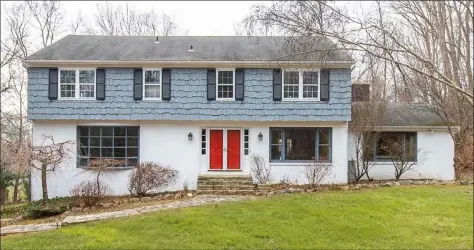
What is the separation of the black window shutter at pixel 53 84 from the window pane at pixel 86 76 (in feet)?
3.02

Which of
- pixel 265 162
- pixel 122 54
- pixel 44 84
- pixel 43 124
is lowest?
pixel 265 162

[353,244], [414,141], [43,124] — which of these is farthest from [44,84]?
[414,141]

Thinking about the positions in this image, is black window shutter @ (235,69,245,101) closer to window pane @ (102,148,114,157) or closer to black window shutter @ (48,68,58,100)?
window pane @ (102,148,114,157)

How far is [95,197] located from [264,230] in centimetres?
661

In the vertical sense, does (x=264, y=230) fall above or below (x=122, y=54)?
below

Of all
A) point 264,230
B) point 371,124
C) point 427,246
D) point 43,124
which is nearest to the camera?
point 427,246

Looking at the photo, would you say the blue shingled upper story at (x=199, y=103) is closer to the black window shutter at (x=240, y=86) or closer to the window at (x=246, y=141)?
the black window shutter at (x=240, y=86)

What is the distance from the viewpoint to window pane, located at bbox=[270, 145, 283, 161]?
15602 mm

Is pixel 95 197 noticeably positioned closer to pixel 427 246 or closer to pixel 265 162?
pixel 265 162

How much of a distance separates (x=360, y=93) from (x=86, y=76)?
11754 mm

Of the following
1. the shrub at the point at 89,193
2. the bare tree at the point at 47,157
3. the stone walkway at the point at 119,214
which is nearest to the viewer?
the stone walkway at the point at 119,214

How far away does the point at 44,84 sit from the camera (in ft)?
49.2

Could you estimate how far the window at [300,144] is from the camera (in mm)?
15625

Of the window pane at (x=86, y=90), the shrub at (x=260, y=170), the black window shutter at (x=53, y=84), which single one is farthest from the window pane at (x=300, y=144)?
the black window shutter at (x=53, y=84)
